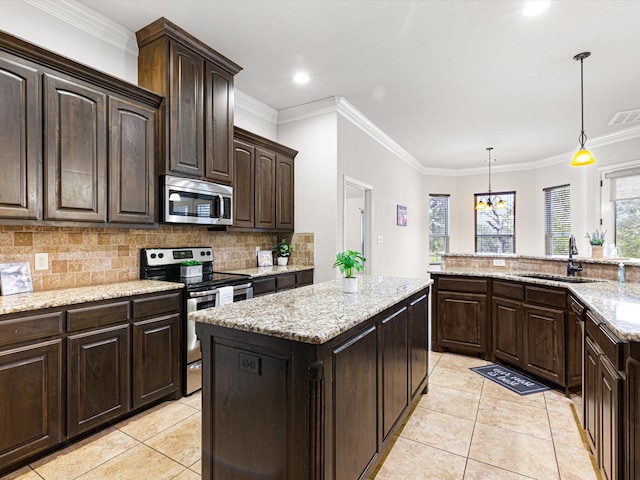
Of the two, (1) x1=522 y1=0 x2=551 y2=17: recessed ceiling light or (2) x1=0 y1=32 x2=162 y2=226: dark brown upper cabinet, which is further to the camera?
(1) x1=522 y1=0 x2=551 y2=17: recessed ceiling light

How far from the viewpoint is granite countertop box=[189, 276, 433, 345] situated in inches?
54.1

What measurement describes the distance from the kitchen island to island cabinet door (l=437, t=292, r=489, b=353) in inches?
86.9

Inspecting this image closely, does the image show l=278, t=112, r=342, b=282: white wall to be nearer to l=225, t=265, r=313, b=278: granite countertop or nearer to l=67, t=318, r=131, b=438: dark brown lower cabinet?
l=225, t=265, r=313, b=278: granite countertop

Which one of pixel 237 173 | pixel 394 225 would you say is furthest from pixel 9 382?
pixel 394 225

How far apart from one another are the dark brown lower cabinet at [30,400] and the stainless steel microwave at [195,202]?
128 centimetres

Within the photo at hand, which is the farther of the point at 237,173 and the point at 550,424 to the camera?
the point at 237,173

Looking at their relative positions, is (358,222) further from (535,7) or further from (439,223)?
(535,7)

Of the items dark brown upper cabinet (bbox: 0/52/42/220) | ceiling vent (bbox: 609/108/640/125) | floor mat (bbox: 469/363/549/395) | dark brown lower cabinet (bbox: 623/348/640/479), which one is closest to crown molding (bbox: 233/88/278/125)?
dark brown upper cabinet (bbox: 0/52/42/220)

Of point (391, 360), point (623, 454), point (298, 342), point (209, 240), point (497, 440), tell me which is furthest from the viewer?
point (209, 240)

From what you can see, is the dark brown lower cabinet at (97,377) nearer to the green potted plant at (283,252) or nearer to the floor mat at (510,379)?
the green potted plant at (283,252)

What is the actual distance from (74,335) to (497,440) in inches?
110

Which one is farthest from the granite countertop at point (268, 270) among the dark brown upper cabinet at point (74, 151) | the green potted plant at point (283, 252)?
the dark brown upper cabinet at point (74, 151)

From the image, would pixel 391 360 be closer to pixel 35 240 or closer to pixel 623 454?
pixel 623 454

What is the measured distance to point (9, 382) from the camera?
1858 mm
